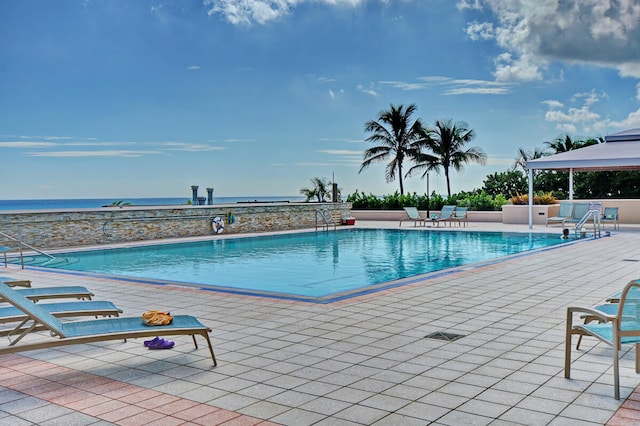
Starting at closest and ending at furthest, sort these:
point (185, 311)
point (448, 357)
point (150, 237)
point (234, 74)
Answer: point (448, 357) → point (185, 311) → point (150, 237) → point (234, 74)

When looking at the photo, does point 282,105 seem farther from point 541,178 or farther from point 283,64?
point 541,178

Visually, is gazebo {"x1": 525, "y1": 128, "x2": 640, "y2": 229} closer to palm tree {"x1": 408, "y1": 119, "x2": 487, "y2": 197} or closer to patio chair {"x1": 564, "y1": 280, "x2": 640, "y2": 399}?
palm tree {"x1": 408, "y1": 119, "x2": 487, "y2": 197}

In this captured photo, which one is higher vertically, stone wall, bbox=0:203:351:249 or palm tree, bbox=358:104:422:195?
palm tree, bbox=358:104:422:195

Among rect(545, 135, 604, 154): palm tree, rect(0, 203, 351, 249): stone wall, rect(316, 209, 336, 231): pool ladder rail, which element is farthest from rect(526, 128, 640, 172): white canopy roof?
rect(545, 135, 604, 154): palm tree

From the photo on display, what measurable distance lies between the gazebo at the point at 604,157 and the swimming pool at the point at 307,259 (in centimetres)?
266

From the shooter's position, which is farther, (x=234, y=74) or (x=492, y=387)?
(x=234, y=74)

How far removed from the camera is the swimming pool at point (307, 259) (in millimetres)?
10375

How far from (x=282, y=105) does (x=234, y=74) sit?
13.2ft

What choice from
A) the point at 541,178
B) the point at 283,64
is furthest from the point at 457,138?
the point at 283,64

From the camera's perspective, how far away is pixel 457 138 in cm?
3303

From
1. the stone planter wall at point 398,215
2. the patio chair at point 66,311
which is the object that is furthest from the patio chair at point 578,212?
the patio chair at point 66,311

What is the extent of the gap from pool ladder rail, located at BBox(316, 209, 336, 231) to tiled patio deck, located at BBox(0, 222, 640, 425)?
49.2 ft

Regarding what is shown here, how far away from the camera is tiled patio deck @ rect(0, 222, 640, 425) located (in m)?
3.80

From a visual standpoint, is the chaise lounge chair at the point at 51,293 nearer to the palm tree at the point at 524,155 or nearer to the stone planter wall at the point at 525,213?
the stone planter wall at the point at 525,213
